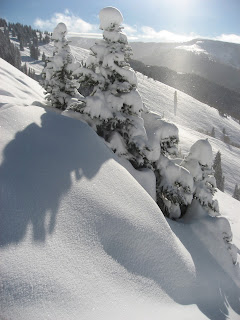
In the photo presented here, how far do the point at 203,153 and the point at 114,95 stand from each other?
16.2 feet

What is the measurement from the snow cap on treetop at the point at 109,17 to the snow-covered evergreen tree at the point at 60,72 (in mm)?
4235

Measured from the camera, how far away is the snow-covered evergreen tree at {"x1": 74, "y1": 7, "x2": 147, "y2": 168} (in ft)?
32.4

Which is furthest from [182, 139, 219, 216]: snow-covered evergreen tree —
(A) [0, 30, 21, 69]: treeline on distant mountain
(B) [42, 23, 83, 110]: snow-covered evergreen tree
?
(A) [0, 30, 21, 69]: treeline on distant mountain

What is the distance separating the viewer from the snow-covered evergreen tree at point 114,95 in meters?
9.87

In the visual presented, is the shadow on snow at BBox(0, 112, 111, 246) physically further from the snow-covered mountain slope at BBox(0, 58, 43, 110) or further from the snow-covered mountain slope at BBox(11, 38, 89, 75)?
the snow-covered mountain slope at BBox(11, 38, 89, 75)

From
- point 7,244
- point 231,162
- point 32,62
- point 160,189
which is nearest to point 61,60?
point 160,189

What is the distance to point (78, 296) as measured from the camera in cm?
443

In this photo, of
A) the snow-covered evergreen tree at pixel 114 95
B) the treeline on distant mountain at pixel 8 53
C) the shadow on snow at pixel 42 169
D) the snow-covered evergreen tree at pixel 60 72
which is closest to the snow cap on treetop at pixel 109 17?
the snow-covered evergreen tree at pixel 114 95

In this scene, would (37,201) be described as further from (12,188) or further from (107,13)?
(107,13)

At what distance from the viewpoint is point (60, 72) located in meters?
14.1

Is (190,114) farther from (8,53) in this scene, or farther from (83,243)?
(83,243)

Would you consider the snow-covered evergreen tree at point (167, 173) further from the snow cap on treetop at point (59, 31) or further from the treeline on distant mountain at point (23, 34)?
the treeline on distant mountain at point (23, 34)

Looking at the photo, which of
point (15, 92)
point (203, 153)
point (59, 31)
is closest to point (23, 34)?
point (15, 92)

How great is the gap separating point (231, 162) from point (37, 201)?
62.3m
